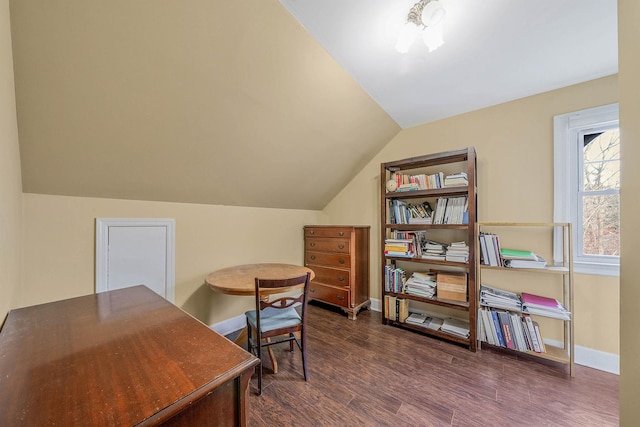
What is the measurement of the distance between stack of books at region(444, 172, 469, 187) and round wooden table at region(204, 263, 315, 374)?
1.58 meters

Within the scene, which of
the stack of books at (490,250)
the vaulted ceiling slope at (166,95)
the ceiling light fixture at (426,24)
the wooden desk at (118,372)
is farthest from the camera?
the stack of books at (490,250)

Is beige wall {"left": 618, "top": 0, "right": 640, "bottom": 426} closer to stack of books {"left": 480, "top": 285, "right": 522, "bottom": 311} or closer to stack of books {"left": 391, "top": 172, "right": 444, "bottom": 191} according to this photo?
stack of books {"left": 480, "top": 285, "right": 522, "bottom": 311}

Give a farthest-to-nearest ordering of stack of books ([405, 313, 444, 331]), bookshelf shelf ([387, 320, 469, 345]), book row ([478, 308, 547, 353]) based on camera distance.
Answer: stack of books ([405, 313, 444, 331]), bookshelf shelf ([387, 320, 469, 345]), book row ([478, 308, 547, 353])

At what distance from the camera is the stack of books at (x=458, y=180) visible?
213cm

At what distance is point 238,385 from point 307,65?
1.80 metres

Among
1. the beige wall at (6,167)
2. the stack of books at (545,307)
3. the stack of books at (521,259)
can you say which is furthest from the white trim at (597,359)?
the beige wall at (6,167)

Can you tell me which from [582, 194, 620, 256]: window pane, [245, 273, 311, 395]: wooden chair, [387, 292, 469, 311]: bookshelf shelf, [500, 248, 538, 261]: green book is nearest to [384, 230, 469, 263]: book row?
[500, 248, 538, 261]: green book

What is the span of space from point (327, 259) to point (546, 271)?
199 cm

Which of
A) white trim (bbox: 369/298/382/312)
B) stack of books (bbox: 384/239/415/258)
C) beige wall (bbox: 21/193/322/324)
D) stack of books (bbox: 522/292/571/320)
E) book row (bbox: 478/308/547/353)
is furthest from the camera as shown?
white trim (bbox: 369/298/382/312)

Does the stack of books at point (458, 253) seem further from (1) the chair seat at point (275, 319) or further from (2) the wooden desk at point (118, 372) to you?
(2) the wooden desk at point (118, 372)

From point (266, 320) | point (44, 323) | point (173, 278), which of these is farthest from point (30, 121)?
point (266, 320)

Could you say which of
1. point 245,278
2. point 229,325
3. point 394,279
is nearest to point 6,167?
point 245,278

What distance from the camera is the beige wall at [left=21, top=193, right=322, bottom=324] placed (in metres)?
1.44

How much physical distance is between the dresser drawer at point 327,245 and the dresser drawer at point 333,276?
0.24m
